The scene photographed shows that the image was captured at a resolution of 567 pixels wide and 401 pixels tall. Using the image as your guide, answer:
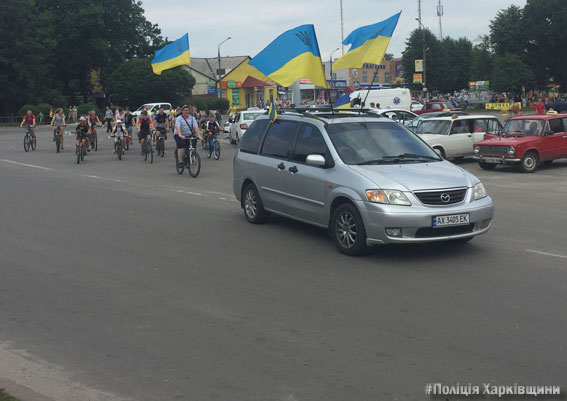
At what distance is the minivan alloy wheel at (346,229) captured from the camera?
336 inches

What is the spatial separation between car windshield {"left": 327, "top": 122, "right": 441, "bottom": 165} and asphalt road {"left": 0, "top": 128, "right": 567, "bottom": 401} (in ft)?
3.94

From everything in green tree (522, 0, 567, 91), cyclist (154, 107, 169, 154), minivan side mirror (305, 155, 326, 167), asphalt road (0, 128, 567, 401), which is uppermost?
green tree (522, 0, 567, 91)

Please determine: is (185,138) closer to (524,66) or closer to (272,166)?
(272,166)

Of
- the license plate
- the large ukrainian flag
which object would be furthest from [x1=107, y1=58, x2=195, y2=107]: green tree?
the license plate

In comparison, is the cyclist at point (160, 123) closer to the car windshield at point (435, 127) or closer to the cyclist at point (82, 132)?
the cyclist at point (82, 132)

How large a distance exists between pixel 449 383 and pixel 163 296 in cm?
333

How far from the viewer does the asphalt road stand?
4.89 metres

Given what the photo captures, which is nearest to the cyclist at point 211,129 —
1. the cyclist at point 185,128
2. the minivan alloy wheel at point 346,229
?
the cyclist at point 185,128

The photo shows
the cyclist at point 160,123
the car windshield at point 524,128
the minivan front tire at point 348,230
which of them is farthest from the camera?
the cyclist at point 160,123

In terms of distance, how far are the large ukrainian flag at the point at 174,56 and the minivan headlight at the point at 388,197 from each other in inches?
720

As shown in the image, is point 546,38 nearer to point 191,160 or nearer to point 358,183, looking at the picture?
point 191,160

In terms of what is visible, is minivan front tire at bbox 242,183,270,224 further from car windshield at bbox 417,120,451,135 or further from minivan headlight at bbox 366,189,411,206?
car windshield at bbox 417,120,451,135

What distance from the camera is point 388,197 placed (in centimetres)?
816

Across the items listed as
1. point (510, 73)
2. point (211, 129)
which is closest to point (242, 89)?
point (510, 73)
